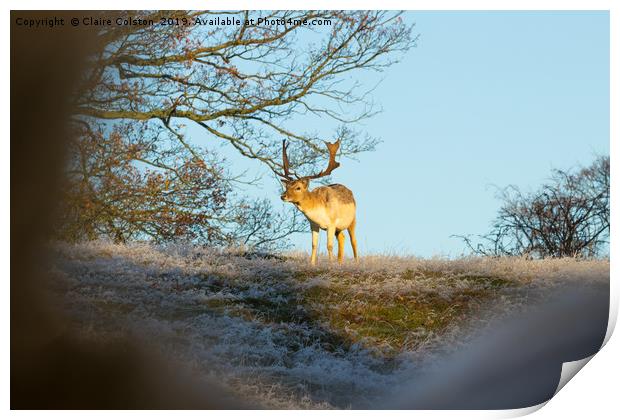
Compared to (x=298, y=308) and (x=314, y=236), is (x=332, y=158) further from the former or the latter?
(x=298, y=308)

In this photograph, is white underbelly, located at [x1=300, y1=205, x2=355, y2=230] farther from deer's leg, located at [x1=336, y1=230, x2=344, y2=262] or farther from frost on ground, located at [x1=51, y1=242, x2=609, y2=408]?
frost on ground, located at [x1=51, y1=242, x2=609, y2=408]

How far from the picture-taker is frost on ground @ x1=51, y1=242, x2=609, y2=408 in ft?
27.9

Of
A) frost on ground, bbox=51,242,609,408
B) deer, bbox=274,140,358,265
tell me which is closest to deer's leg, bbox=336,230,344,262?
deer, bbox=274,140,358,265

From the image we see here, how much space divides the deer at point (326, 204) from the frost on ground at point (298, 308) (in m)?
0.47

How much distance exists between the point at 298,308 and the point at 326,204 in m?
1.74

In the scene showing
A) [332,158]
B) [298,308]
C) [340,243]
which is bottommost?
[298,308]

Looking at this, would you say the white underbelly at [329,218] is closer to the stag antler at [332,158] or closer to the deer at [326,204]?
the deer at [326,204]

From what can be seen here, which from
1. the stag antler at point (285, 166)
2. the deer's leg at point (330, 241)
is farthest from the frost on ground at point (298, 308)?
the stag antler at point (285, 166)

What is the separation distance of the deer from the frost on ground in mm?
473

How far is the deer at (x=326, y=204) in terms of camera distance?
11031mm

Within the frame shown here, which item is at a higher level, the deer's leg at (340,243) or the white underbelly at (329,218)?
the white underbelly at (329,218)

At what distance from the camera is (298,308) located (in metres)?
9.95

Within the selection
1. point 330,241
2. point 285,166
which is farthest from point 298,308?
point 285,166
